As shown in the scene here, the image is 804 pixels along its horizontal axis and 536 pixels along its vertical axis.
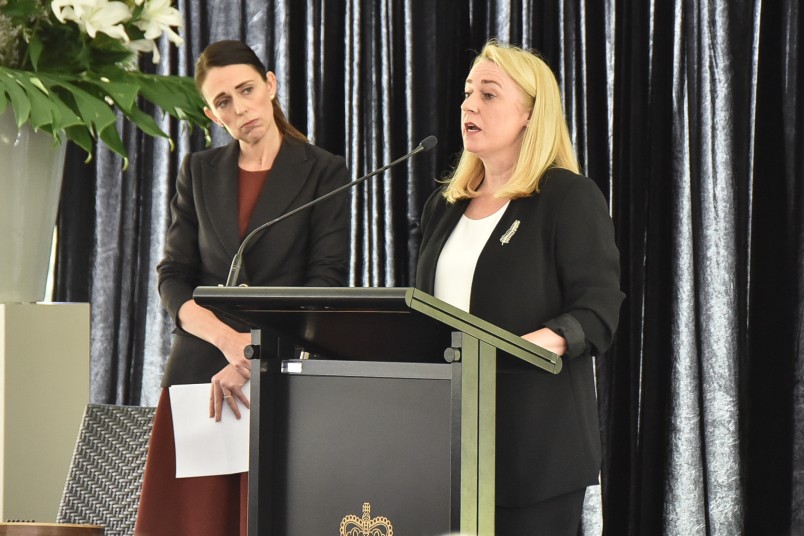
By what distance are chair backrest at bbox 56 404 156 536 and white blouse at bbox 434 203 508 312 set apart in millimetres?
873

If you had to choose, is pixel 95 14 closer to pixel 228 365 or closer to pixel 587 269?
pixel 228 365

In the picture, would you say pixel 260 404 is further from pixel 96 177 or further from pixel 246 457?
pixel 96 177

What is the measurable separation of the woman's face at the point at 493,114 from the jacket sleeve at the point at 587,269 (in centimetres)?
18

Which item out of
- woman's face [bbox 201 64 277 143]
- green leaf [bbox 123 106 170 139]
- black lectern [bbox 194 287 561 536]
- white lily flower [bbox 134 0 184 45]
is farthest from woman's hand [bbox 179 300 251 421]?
white lily flower [bbox 134 0 184 45]

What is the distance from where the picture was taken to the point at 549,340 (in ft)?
5.17

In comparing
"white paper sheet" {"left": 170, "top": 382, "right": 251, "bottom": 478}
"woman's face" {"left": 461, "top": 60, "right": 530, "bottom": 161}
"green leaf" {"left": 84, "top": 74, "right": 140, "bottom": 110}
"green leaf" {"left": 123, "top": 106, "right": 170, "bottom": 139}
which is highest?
"green leaf" {"left": 84, "top": 74, "right": 140, "bottom": 110}

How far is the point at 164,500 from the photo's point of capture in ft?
6.34

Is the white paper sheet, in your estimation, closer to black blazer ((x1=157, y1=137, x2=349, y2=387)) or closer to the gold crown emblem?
black blazer ((x1=157, y1=137, x2=349, y2=387))

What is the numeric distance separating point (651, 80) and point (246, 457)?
1.83 m

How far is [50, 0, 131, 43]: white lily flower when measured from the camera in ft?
7.17

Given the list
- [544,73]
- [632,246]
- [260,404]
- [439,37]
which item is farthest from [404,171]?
[260,404]

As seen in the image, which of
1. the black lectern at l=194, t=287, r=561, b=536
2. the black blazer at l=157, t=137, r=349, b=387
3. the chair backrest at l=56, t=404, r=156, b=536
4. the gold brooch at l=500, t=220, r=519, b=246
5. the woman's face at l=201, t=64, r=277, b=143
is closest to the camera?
the black lectern at l=194, t=287, r=561, b=536

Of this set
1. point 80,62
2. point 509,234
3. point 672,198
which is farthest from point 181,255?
point 672,198

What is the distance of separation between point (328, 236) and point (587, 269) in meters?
0.57
